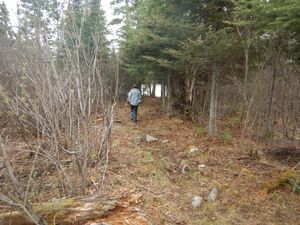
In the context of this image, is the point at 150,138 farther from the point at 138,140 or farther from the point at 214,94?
the point at 214,94

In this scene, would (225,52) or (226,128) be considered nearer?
(225,52)

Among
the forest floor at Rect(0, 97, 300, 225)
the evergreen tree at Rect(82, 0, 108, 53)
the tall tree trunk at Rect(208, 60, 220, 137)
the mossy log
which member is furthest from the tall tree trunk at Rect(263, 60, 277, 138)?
the mossy log

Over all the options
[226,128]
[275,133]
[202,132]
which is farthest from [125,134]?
[275,133]

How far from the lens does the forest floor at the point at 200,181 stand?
17.2 ft

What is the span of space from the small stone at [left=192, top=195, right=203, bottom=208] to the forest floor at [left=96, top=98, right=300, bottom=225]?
2.9 inches

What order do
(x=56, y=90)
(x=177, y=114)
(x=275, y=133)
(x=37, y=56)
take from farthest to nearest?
(x=177, y=114), (x=275, y=133), (x=37, y=56), (x=56, y=90)

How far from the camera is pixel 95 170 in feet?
19.2

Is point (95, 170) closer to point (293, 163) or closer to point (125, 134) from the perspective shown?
point (125, 134)

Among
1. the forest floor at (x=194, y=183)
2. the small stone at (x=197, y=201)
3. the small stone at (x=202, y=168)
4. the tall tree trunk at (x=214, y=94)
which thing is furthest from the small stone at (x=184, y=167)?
the tall tree trunk at (x=214, y=94)

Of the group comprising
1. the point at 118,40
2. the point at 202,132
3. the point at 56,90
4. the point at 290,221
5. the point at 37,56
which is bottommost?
the point at 290,221

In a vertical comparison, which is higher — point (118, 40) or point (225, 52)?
point (118, 40)

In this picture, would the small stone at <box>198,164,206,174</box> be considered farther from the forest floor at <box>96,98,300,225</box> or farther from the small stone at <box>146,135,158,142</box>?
the small stone at <box>146,135,158,142</box>

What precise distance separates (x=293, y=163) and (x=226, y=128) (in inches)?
162

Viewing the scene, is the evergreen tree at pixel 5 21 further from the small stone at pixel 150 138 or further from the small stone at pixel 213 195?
the small stone at pixel 213 195
